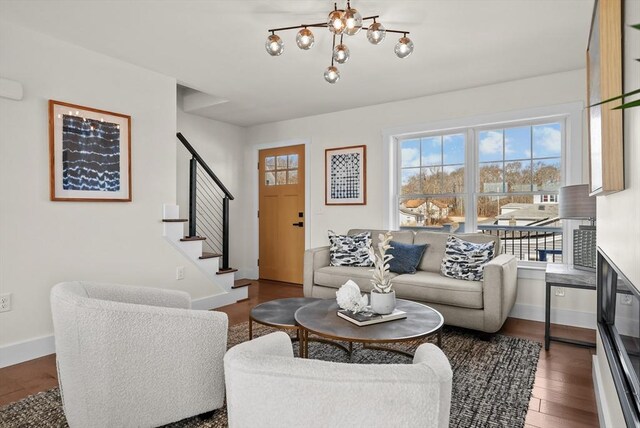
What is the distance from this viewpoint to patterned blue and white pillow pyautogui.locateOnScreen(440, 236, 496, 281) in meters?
3.41

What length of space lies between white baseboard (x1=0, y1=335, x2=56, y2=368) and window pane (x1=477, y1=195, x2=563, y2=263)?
409 cm

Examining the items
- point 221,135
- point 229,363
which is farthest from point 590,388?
point 221,135

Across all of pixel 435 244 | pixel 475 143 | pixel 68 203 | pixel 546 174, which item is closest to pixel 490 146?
pixel 475 143

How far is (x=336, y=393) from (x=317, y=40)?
2.76 meters

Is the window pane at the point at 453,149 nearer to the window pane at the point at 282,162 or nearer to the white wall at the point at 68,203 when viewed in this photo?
the window pane at the point at 282,162

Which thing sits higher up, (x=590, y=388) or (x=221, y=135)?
(x=221, y=135)

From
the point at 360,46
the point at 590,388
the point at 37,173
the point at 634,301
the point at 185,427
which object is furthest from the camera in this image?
the point at 360,46

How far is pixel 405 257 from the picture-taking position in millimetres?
3900

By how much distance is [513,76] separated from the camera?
147 inches

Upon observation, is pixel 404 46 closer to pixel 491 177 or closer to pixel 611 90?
pixel 611 90

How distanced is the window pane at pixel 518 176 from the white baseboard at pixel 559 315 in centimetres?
119

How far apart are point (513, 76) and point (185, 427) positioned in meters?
3.97

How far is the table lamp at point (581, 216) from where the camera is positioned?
2873 mm

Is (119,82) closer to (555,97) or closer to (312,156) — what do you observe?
(312,156)
